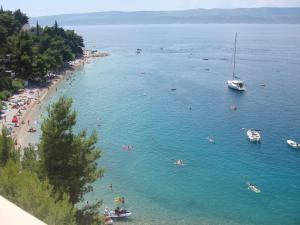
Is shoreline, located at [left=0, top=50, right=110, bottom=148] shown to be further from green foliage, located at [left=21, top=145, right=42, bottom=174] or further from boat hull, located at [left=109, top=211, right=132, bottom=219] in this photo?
green foliage, located at [left=21, top=145, right=42, bottom=174]

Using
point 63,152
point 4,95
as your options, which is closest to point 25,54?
point 4,95

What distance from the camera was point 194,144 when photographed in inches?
1688

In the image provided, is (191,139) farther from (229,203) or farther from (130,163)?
(229,203)

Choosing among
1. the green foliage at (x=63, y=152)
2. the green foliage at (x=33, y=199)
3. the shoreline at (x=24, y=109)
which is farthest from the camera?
the shoreline at (x=24, y=109)

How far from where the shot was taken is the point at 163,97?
65.9m

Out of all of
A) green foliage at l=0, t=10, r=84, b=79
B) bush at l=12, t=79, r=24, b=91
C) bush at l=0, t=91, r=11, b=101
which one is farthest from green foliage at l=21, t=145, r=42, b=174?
green foliage at l=0, t=10, r=84, b=79

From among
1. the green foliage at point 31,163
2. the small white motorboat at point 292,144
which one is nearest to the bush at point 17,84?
the small white motorboat at point 292,144

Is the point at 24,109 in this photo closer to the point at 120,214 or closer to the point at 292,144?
the point at 120,214

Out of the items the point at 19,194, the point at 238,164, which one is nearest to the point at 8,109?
the point at 238,164

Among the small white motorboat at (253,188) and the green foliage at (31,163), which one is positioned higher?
the green foliage at (31,163)

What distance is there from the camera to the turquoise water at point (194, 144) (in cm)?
2941

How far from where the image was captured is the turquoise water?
29.4 m

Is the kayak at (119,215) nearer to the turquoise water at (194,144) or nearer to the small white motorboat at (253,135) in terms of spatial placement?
the turquoise water at (194,144)

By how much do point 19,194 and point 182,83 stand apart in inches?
2700
